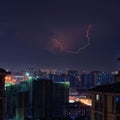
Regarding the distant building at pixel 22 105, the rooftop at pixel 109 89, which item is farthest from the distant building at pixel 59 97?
the rooftop at pixel 109 89

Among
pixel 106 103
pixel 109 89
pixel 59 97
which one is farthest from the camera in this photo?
pixel 59 97

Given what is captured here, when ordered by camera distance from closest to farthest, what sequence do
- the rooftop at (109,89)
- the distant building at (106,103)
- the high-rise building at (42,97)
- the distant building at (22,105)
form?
the distant building at (106,103) → the rooftop at (109,89) → the distant building at (22,105) → the high-rise building at (42,97)

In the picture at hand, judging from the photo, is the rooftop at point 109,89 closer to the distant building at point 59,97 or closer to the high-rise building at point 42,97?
the high-rise building at point 42,97

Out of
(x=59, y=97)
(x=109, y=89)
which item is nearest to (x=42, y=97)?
(x=59, y=97)

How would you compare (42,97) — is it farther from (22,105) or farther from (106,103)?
(106,103)

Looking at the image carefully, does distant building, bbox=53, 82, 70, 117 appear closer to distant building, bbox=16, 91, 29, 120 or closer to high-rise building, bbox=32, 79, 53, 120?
high-rise building, bbox=32, 79, 53, 120

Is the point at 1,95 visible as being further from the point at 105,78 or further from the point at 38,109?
the point at 105,78

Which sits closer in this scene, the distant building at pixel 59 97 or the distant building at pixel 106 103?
the distant building at pixel 106 103

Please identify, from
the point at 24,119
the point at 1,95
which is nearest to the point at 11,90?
the point at 24,119
